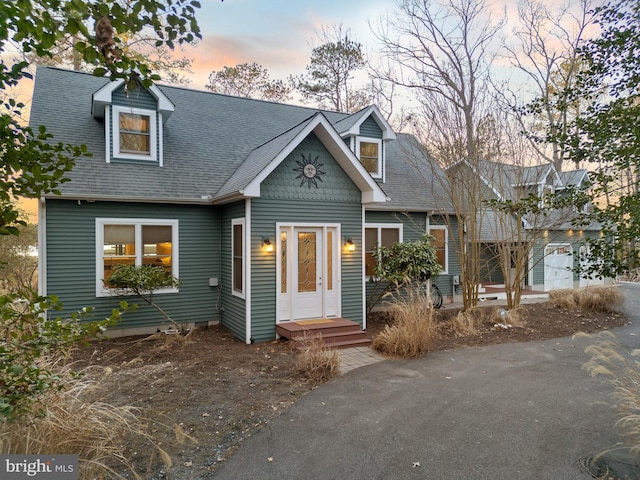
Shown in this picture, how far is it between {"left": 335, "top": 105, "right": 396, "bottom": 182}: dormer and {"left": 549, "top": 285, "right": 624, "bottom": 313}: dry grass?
6.57 metres

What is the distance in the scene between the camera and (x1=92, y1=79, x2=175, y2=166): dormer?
8750 mm

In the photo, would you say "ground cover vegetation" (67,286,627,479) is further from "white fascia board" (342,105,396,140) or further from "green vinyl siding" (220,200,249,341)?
"white fascia board" (342,105,396,140)

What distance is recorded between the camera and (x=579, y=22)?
500 inches

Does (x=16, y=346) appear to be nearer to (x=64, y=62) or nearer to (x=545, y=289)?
(x=545, y=289)

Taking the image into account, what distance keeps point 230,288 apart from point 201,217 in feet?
6.23

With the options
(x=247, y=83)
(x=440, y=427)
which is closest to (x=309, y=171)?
(x=440, y=427)

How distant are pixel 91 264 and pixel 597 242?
8941mm

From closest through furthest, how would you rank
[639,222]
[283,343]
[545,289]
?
[639,222], [283,343], [545,289]

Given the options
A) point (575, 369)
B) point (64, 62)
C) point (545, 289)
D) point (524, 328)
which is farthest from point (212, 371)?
point (64, 62)

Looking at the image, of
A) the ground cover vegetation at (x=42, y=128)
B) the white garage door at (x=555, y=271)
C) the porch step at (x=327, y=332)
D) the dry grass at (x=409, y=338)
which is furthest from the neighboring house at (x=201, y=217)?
the white garage door at (x=555, y=271)

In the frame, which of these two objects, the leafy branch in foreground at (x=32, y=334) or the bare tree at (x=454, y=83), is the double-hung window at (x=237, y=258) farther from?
the leafy branch in foreground at (x=32, y=334)

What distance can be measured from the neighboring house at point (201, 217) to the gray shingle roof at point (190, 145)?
44 mm

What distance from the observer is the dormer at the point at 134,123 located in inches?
344

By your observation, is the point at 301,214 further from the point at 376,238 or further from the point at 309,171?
the point at 376,238
